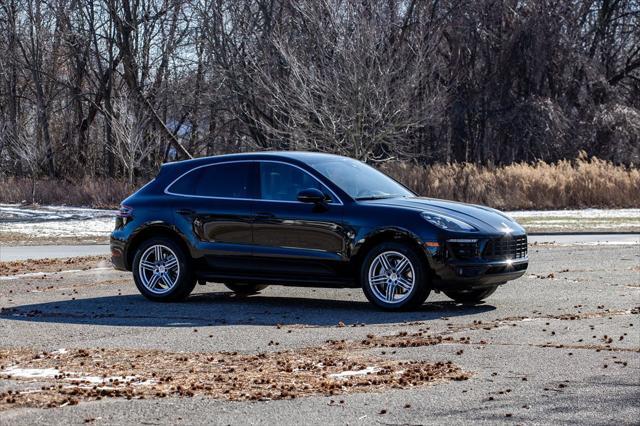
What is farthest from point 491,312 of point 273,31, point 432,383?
point 273,31

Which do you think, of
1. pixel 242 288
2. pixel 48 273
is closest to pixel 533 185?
pixel 48 273

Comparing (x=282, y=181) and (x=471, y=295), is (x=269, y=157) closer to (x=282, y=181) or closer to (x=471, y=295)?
(x=282, y=181)

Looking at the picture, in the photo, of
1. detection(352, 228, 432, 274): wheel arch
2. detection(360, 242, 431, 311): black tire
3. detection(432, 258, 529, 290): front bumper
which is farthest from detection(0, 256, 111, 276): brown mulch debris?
detection(432, 258, 529, 290): front bumper

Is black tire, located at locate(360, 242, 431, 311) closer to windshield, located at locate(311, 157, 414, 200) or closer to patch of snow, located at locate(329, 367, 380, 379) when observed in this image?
windshield, located at locate(311, 157, 414, 200)

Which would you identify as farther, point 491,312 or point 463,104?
point 463,104

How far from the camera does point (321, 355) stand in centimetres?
952

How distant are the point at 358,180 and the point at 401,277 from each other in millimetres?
1492

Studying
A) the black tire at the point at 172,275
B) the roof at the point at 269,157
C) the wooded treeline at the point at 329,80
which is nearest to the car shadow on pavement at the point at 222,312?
the black tire at the point at 172,275

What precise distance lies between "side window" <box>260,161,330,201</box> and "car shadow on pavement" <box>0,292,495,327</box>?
4.09 ft

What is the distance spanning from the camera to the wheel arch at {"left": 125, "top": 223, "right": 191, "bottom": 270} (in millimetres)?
13773

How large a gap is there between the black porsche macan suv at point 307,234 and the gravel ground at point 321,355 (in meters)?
0.34

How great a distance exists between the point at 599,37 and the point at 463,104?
6618 mm

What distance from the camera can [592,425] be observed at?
6723 mm

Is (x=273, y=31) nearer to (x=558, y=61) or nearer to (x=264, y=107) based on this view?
(x=264, y=107)
